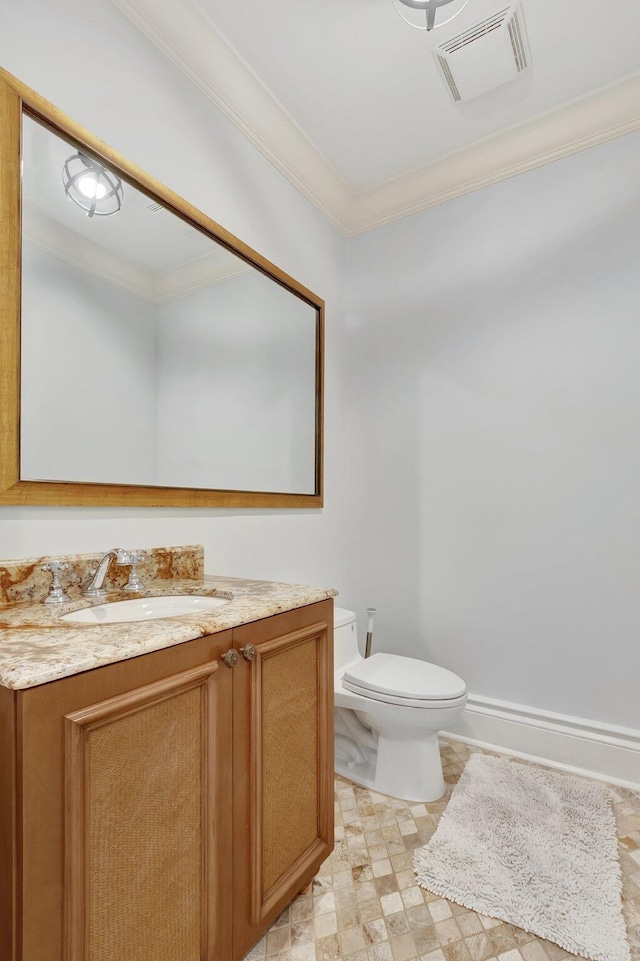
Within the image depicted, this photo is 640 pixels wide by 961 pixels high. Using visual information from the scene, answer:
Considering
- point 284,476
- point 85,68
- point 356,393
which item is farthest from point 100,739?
point 356,393

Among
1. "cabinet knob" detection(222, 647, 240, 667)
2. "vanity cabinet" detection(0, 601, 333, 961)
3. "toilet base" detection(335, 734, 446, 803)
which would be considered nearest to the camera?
"vanity cabinet" detection(0, 601, 333, 961)

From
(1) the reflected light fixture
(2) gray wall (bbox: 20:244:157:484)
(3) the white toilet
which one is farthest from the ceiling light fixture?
(3) the white toilet

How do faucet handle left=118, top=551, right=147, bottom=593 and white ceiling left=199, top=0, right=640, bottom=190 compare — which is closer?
faucet handle left=118, top=551, right=147, bottom=593

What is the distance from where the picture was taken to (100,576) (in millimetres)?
1179

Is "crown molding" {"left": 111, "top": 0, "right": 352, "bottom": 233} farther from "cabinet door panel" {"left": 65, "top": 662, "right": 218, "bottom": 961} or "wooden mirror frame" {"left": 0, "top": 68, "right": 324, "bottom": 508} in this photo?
"cabinet door panel" {"left": 65, "top": 662, "right": 218, "bottom": 961}

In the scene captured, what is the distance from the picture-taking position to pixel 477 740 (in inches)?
82.2

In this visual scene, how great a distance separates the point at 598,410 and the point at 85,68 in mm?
2020

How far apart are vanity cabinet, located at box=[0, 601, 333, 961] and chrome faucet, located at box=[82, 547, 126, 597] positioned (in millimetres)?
427

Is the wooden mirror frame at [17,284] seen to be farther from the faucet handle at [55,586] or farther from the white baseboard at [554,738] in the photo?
the white baseboard at [554,738]

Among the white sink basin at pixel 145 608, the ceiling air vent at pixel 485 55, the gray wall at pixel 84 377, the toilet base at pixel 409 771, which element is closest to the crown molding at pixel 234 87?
the ceiling air vent at pixel 485 55

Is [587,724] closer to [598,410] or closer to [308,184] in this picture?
[598,410]

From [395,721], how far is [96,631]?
117cm

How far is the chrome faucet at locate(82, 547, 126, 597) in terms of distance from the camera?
1176 millimetres

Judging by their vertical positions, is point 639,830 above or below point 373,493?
below
